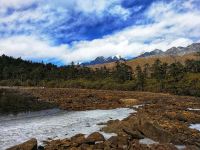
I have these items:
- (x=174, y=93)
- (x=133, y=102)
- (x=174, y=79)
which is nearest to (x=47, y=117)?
(x=133, y=102)

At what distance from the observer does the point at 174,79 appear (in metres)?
146

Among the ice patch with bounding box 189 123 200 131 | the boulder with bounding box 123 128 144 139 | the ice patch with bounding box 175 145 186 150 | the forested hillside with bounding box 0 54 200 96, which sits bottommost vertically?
the ice patch with bounding box 175 145 186 150

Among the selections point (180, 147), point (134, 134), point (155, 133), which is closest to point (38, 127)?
point (134, 134)

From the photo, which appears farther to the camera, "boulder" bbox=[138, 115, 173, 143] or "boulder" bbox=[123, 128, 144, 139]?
"boulder" bbox=[123, 128, 144, 139]

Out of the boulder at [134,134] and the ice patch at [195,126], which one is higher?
the boulder at [134,134]

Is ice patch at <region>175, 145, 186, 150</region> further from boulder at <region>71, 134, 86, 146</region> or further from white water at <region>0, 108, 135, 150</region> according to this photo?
boulder at <region>71, 134, 86, 146</region>

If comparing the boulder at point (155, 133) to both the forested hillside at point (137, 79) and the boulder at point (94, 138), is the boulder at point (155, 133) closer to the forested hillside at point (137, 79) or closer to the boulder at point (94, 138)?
the boulder at point (94, 138)

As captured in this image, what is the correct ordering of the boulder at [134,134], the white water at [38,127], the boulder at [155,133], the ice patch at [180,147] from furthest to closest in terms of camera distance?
the white water at [38,127]
the boulder at [134,134]
the boulder at [155,133]
the ice patch at [180,147]

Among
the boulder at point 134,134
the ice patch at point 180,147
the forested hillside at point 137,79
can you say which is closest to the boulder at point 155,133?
the boulder at point 134,134

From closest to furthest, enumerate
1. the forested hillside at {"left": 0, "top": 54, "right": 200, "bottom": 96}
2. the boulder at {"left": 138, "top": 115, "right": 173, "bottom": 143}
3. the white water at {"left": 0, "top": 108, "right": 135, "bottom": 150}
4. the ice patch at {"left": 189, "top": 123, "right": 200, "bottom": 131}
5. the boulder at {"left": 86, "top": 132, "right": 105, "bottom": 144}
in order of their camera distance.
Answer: the boulder at {"left": 86, "top": 132, "right": 105, "bottom": 144} → the boulder at {"left": 138, "top": 115, "right": 173, "bottom": 143} → the white water at {"left": 0, "top": 108, "right": 135, "bottom": 150} → the ice patch at {"left": 189, "top": 123, "right": 200, "bottom": 131} → the forested hillside at {"left": 0, "top": 54, "right": 200, "bottom": 96}

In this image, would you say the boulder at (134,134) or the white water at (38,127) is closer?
the boulder at (134,134)

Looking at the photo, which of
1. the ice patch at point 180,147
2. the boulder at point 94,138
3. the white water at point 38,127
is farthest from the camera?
the white water at point 38,127

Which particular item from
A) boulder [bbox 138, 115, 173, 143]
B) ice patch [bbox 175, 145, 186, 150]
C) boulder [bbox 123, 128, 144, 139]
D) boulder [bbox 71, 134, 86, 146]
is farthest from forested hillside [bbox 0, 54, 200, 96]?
boulder [bbox 71, 134, 86, 146]

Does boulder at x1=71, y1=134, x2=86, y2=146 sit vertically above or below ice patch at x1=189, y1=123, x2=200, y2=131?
above
